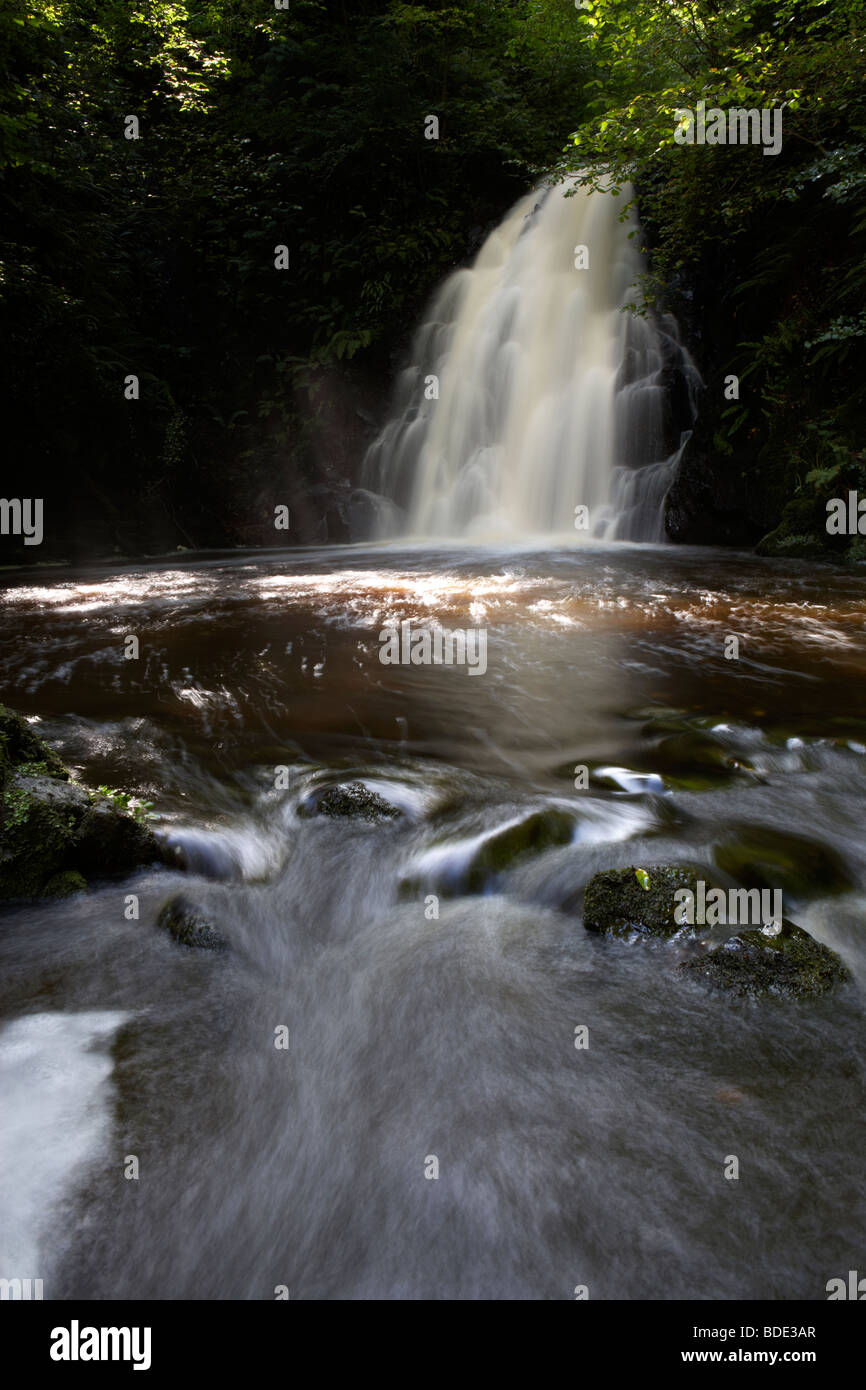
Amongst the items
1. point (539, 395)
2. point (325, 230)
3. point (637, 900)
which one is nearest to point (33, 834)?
point (637, 900)

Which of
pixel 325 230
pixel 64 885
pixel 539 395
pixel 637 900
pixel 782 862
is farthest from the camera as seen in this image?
pixel 325 230

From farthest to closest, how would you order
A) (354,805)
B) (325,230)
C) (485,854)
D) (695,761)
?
(325,230) < (695,761) < (354,805) < (485,854)

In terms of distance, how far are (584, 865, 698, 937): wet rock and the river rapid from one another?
0.10 m

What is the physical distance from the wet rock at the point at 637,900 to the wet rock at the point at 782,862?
0.37 meters

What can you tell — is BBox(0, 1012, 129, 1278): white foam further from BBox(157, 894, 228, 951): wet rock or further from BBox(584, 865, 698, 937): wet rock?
BBox(584, 865, 698, 937): wet rock

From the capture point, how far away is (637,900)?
301 centimetres

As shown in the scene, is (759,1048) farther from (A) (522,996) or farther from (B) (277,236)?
(B) (277,236)

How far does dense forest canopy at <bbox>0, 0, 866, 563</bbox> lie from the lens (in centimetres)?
1059

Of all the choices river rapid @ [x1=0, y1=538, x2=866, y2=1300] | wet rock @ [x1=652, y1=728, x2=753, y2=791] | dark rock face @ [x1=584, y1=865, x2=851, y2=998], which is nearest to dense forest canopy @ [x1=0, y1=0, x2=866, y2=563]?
wet rock @ [x1=652, y1=728, x2=753, y2=791]

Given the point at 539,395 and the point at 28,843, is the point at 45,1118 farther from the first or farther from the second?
the point at 539,395

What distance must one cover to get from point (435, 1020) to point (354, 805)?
139cm
